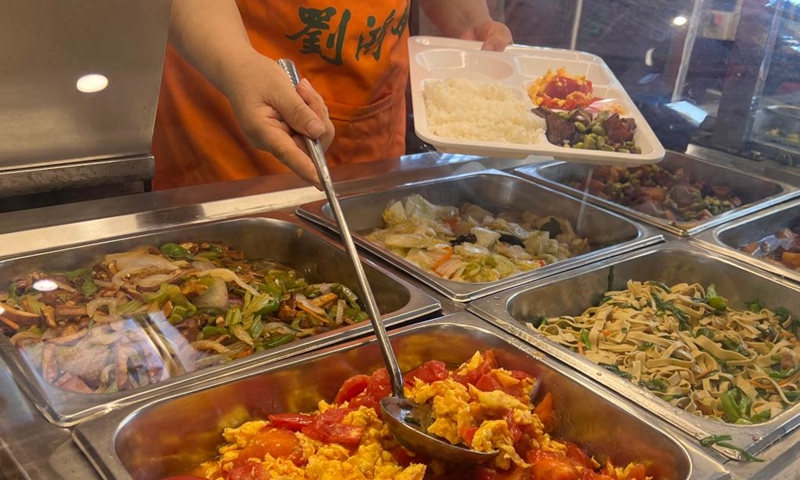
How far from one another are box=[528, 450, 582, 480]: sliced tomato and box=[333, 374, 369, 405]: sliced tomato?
371mm

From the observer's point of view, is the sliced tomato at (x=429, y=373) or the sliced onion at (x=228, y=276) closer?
the sliced tomato at (x=429, y=373)

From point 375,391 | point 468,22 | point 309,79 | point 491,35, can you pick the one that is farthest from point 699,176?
point 375,391

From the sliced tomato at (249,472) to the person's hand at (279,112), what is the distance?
74cm

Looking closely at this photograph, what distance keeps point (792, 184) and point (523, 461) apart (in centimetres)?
217

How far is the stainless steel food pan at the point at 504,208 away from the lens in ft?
6.69

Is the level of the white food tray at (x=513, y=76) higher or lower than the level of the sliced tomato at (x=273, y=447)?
higher

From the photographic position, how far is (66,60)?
1.68m

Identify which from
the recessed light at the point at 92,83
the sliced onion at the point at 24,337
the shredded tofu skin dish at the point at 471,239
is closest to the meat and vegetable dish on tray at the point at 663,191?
the shredded tofu skin dish at the point at 471,239

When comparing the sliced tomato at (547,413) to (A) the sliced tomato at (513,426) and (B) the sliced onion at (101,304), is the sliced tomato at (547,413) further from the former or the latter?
(B) the sliced onion at (101,304)

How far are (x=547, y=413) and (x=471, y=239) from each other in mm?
938

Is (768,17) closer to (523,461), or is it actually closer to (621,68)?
(621,68)

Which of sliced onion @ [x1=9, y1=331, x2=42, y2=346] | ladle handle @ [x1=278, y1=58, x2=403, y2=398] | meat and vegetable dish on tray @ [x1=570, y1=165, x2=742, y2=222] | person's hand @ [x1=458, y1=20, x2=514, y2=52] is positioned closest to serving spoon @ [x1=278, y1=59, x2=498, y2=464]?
ladle handle @ [x1=278, y1=58, x2=403, y2=398]

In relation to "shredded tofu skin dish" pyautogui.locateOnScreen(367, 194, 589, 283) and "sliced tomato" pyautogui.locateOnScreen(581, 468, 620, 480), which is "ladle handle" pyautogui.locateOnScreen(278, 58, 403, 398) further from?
"shredded tofu skin dish" pyautogui.locateOnScreen(367, 194, 589, 283)

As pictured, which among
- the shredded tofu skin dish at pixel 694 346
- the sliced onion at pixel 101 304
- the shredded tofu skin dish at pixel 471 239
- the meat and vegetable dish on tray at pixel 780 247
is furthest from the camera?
the meat and vegetable dish on tray at pixel 780 247
